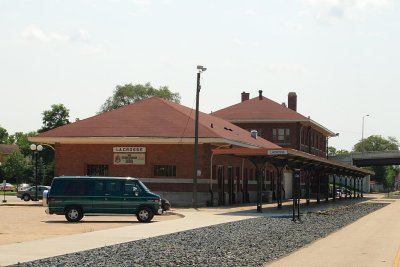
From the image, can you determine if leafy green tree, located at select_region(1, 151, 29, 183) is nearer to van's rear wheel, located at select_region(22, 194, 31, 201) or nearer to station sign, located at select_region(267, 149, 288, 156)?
van's rear wheel, located at select_region(22, 194, 31, 201)

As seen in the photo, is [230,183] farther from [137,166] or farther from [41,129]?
[41,129]

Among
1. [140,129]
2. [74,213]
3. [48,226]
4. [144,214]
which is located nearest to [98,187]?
[74,213]

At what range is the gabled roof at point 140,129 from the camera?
153 feet

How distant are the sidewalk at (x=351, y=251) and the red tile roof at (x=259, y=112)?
57824mm

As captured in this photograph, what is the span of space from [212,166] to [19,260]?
33.4 metres

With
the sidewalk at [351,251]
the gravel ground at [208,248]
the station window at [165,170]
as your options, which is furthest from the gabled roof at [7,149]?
the sidewalk at [351,251]

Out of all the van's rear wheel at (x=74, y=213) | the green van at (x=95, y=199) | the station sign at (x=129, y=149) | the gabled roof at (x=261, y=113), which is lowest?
the van's rear wheel at (x=74, y=213)

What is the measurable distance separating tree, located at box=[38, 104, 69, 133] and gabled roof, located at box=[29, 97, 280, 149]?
54536 millimetres

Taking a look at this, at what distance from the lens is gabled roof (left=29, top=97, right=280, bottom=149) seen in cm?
4653

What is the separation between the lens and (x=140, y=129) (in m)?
48.2

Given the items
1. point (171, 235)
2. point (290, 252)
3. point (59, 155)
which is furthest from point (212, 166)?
point (290, 252)

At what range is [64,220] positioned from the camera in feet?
98.9

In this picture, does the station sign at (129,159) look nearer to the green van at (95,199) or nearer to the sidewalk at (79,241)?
the green van at (95,199)

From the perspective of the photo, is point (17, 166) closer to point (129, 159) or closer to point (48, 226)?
point (129, 159)
